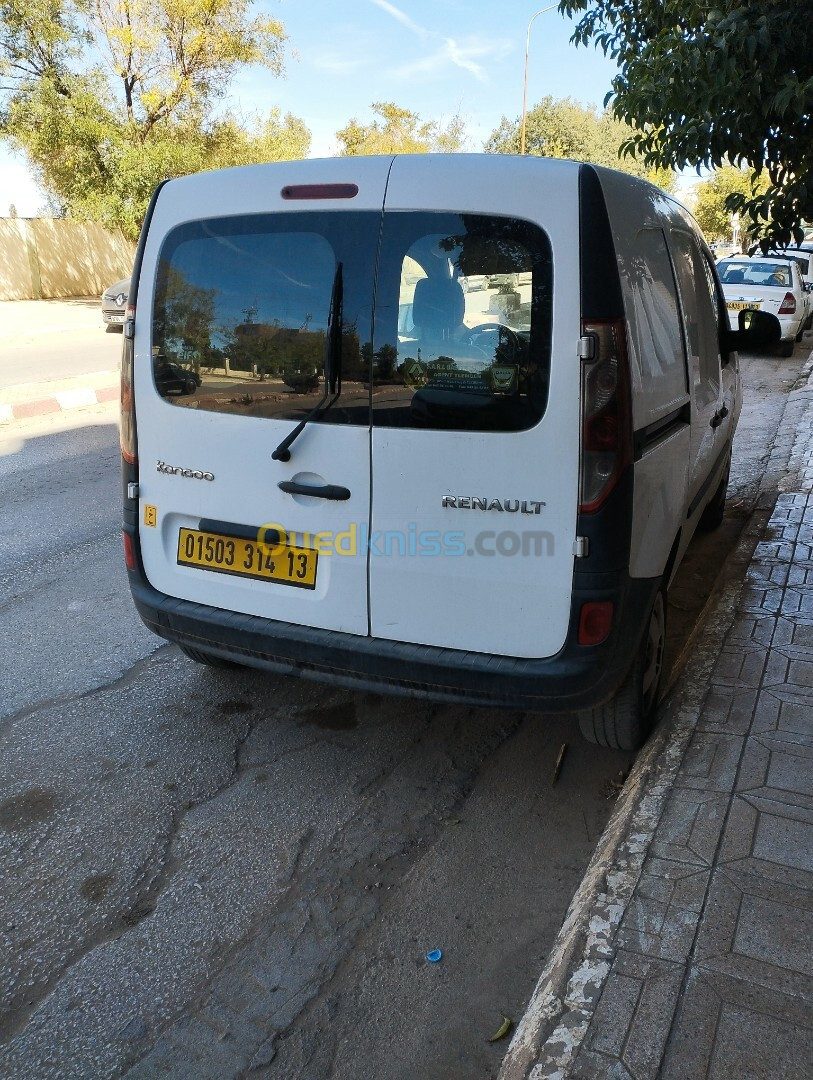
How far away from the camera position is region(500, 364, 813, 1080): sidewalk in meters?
1.93

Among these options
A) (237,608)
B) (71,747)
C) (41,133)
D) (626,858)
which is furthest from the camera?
(41,133)

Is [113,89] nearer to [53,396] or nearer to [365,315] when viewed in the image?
[53,396]

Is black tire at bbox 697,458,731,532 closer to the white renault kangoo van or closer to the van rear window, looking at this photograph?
the white renault kangoo van

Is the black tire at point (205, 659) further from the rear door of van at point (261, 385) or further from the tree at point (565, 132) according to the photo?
the tree at point (565, 132)

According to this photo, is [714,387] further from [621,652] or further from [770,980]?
[770,980]

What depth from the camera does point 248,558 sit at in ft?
9.96

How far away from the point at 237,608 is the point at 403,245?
4.43 ft

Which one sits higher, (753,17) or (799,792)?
(753,17)

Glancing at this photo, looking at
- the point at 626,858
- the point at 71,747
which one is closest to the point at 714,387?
the point at 626,858

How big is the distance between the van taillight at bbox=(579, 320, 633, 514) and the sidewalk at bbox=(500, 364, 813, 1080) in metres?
1.04

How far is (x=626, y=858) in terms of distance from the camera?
99.9 inches

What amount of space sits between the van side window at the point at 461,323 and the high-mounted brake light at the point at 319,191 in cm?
15

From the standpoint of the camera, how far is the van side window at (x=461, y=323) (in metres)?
2.53

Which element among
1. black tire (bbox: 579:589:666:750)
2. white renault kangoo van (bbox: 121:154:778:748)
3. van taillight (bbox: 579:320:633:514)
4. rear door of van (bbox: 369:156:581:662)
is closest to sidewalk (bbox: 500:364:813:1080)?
black tire (bbox: 579:589:666:750)
